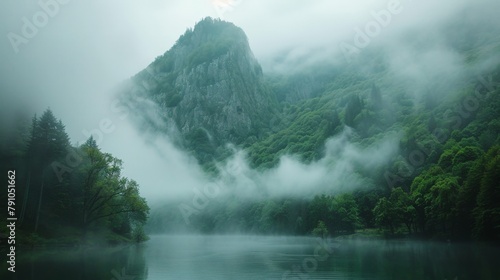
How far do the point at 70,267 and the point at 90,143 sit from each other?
239 feet

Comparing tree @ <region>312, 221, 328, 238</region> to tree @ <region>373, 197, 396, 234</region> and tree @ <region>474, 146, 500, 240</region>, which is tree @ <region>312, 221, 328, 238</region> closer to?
tree @ <region>373, 197, 396, 234</region>

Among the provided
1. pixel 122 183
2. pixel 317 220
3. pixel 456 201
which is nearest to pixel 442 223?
pixel 456 201

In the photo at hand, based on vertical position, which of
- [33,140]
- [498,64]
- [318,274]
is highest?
[498,64]

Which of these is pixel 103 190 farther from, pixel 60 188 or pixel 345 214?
pixel 345 214

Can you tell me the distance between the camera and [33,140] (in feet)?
242

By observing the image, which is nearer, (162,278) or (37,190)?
(162,278)

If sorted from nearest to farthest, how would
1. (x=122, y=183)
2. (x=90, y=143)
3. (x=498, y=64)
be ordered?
(x=122, y=183) < (x=90, y=143) < (x=498, y=64)

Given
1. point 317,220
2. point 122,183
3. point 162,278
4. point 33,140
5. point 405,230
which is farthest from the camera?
point 317,220

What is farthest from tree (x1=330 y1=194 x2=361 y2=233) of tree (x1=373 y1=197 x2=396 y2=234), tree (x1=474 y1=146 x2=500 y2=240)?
tree (x1=474 y1=146 x2=500 y2=240)

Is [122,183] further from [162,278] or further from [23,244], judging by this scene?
[162,278]

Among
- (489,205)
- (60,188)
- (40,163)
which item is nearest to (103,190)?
(60,188)

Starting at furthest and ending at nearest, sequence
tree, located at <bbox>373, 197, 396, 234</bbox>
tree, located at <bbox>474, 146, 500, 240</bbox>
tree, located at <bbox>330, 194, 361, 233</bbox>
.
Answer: tree, located at <bbox>330, 194, 361, 233</bbox> → tree, located at <bbox>373, 197, 396, 234</bbox> → tree, located at <bbox>474, 146, 500, 240</bbox>

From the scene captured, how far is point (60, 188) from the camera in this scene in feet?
255

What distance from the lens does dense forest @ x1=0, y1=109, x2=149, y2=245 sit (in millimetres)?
72312
